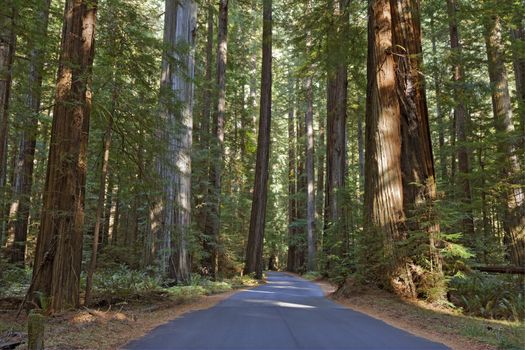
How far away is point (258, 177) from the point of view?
22.7 m

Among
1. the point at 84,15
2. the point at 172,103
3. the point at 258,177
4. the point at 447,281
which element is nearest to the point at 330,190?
the point at 258,177

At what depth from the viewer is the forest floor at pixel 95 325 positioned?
5.93 meters

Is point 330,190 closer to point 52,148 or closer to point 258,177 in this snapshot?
point 258,177

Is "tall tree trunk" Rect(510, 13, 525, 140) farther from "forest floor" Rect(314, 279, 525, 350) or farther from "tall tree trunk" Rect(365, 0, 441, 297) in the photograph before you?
"forest floor" Rect(314, 279, 525, 350)

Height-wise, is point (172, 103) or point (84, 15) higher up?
point (84, 15)

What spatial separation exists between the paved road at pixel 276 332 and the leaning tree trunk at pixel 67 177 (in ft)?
7.23

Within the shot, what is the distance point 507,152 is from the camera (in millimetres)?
15922

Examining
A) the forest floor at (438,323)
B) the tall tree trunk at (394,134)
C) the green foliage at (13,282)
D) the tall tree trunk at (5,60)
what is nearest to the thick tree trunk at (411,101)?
the tall tree trunk at (394,134)

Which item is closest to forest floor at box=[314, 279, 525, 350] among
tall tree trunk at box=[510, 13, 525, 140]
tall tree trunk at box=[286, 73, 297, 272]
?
tall tree trunk at box=[510, 13, 525, 140]

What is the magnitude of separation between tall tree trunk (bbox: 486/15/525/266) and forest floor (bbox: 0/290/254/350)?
36.8 ft

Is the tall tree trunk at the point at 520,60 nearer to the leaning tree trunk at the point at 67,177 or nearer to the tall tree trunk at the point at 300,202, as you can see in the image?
the leaning tree trunk at the point at 67,177

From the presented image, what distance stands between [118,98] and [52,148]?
5.31 feet

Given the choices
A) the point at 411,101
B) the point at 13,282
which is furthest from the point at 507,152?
the point at 13,282

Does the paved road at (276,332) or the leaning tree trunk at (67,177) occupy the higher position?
the leaning tree trunk at (67,177)
